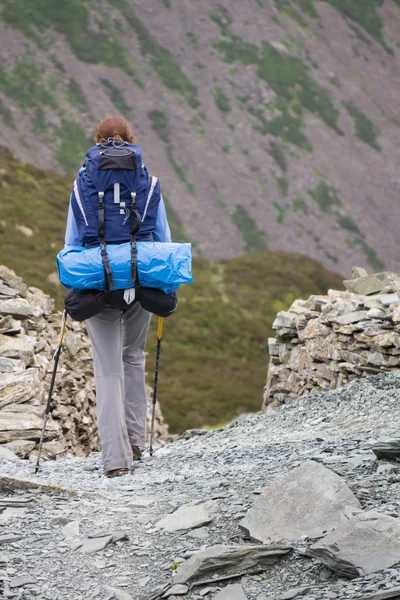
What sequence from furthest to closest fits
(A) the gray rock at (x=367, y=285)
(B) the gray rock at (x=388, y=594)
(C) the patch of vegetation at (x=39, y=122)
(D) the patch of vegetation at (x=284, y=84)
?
(D) the patch of vegetation at (x=284, y=84)
(C) the patch of vegetation at (x=39, y=122)
(A) the gray rock at (x=367, y=285)
(B) the gray rock at (x=388, y=594)

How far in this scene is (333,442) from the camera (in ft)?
25.8

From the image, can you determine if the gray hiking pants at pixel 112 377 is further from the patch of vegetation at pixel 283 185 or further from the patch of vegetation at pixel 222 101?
the patch of vegetation at pixel 222 101

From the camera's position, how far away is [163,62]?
10200cm

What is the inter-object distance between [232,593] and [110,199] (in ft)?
13.0

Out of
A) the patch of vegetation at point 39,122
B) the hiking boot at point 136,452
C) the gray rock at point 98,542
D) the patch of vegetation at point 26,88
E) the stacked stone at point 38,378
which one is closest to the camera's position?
the gray rock at point 98,542

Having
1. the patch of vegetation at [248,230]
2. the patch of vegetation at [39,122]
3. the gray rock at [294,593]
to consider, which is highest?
the gray rock at [294,593]

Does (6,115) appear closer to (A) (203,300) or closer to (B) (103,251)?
(A) (203,300)

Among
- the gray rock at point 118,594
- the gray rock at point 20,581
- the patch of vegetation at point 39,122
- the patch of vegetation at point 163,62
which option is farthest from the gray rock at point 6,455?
the patch of vegetation at point 163,62

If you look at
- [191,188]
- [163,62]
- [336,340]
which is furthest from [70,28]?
[336,340]

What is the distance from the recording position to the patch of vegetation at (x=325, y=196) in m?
93.1

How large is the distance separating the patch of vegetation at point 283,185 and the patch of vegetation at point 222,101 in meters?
12.4

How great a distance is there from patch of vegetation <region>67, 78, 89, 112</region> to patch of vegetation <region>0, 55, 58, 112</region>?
1.98m

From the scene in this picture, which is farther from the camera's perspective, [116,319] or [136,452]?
[136,452]

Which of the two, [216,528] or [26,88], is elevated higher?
[216,528]
